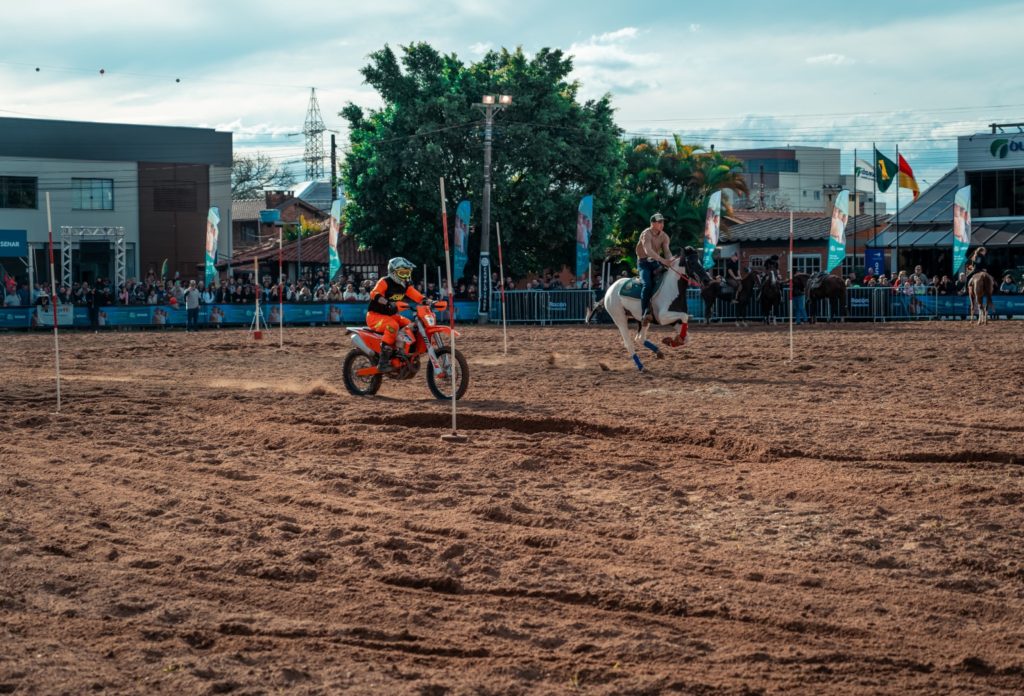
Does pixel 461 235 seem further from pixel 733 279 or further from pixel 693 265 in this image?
pixel 693 265

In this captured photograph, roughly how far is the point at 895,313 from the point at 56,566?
35690 millimetres

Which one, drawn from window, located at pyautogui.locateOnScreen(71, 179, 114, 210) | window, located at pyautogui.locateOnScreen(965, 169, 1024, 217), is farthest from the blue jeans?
window, located at pyautogui.locateOnScreen(71, 179, 114, 210)

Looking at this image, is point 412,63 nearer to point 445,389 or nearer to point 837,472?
point 445,389

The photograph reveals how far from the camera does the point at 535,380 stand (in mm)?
18656

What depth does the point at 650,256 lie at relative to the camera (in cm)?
2017

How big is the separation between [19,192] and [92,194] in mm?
3341

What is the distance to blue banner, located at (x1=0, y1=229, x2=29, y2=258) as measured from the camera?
51.0m

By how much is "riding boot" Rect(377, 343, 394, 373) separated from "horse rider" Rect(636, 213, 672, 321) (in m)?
5.44

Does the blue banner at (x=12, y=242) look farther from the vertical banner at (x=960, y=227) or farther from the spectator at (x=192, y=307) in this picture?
the vertical banner at (x=960, y=227)

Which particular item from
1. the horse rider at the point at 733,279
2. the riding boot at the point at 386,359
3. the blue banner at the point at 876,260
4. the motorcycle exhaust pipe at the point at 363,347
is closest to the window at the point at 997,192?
the blue banner at the point at 876,260

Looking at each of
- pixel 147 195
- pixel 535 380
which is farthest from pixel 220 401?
pixel 147 195

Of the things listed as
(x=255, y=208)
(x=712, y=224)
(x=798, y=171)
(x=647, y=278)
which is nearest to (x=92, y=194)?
(x=255, y=208)

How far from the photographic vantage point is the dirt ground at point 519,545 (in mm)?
5652

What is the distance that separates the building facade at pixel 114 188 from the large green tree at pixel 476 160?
11.2 metres
